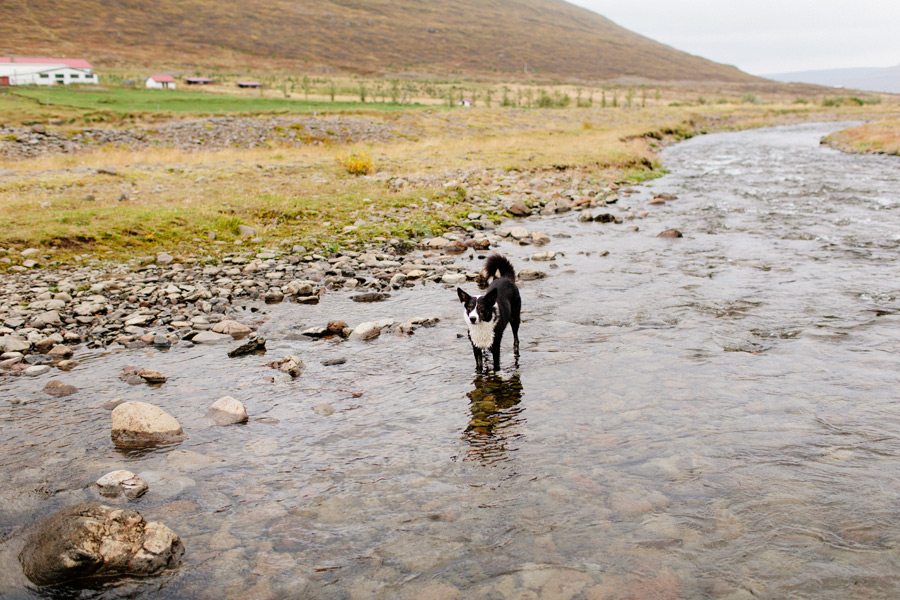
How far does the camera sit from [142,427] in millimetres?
6902

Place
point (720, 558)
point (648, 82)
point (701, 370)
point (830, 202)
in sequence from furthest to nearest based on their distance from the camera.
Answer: point (648, 82), point (830, 202), point (701, 370), point (720, 558)

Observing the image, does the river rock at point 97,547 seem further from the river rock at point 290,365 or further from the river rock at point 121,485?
the river rock at point 290,365

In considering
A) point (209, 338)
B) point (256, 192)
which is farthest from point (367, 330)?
point (256, 192)

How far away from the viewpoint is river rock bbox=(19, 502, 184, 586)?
15.5 feet

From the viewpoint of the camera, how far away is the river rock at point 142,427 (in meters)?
6.84

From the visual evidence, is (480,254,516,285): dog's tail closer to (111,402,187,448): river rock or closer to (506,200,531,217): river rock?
(111,402,187,448): river rock

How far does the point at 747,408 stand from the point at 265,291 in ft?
31.0

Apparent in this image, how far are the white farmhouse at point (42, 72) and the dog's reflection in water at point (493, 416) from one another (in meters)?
114

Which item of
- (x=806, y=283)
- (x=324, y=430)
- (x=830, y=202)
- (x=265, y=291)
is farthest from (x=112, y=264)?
(x=830, y=202)

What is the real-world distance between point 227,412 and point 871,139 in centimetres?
4877

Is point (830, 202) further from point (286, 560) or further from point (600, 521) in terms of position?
point (286, 560)

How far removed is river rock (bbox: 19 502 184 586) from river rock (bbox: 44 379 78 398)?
3.39 metres

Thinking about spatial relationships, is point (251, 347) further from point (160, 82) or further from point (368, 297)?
point (160, 82)

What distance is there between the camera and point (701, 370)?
8750mm
